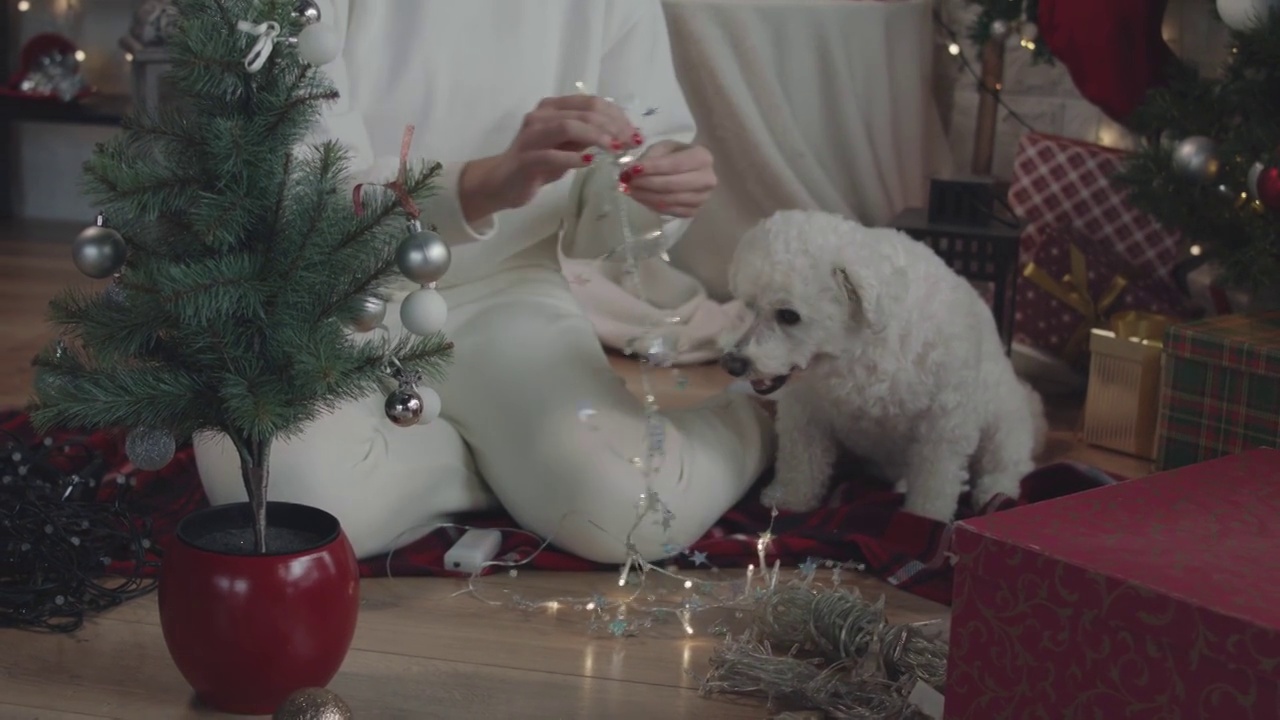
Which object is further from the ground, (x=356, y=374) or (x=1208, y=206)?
(x=1208, y=206)

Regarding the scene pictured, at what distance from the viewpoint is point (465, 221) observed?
1.44 metres

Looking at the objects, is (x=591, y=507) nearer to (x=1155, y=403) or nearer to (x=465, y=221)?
(x=465, y=221)

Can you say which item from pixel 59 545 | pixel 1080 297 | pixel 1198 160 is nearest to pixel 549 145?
pixel 59 545

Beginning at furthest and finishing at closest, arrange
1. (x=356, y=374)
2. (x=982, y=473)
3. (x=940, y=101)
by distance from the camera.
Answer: (x=940, y=101) → (x=982, y=473) → (x=356, y=374)

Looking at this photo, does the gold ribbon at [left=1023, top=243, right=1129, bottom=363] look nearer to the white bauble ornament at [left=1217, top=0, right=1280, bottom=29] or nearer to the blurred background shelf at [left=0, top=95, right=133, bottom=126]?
the white bauble ornament at [left=1217, top=0, right=1280, bottom=29]

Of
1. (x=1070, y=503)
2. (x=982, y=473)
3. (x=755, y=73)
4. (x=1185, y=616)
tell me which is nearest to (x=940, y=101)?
(x=755, y=73)

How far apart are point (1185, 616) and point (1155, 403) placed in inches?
45.9

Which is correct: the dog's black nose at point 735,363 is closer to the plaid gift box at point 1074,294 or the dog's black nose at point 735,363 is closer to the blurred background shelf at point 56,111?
the plaid gift box at point 1074,294

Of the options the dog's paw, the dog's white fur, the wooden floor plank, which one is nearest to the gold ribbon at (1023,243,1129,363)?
the dog's white fur

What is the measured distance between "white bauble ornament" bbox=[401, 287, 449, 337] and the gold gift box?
1.26 m

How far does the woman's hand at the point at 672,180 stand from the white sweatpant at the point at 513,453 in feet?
0.72

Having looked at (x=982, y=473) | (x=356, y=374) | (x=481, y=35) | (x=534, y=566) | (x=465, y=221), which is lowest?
(x=534, y=566)

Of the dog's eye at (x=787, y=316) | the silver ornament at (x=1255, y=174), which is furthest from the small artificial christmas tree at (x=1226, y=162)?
the dog's eye at (x=787, y=316)

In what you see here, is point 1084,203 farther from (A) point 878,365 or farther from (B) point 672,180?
(B) point 672,180
